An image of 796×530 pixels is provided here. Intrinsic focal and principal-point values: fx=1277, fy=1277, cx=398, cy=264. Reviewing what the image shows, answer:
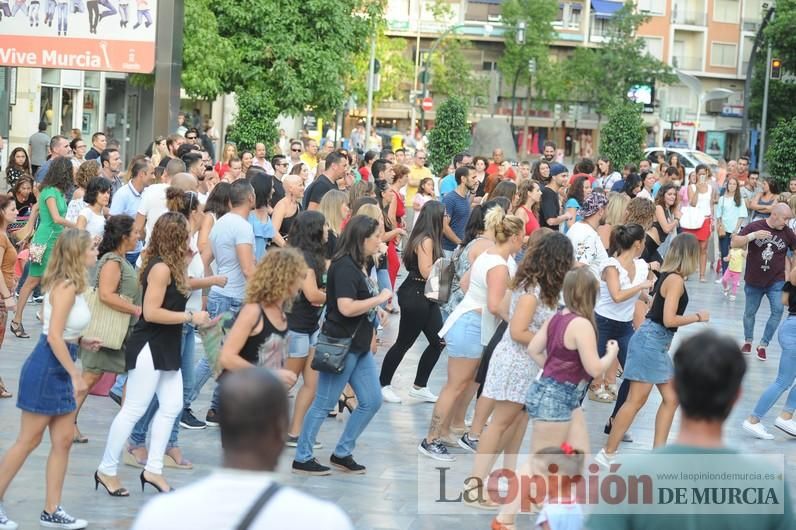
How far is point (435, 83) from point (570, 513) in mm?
65000

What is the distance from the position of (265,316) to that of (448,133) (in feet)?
68.6

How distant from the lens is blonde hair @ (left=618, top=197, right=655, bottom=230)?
11.2m

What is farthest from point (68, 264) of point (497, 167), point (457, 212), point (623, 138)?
point (623, 138)

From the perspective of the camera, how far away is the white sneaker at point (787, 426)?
34.1 ft

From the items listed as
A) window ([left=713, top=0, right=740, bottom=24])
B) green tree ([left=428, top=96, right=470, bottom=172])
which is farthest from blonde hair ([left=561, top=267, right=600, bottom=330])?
window ([left=713, top=0, right=740, bottom=24])

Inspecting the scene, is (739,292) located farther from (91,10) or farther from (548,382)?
(548,382)

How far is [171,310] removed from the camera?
7.53 meters

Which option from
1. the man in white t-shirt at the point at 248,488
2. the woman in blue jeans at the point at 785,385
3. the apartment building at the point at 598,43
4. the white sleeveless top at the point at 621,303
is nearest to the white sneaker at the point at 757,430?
the woman in blue jeans at the point at 785,385

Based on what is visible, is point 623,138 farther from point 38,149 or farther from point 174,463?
point 174,463

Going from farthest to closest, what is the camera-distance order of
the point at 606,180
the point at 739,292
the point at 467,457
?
the point at 606,180 → the point at 739,292 → the point at 467,457

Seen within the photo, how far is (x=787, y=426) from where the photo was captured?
10.4 metres

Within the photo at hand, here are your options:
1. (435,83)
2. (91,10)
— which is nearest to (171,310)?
(91,10)

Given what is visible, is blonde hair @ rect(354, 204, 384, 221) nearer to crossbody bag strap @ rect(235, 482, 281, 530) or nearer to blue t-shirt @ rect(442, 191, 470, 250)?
blue t-shirt @ rect(442, 191, 470, 250)

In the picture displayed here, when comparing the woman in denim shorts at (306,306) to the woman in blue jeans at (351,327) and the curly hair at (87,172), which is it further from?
the curly hair at (87,172)
